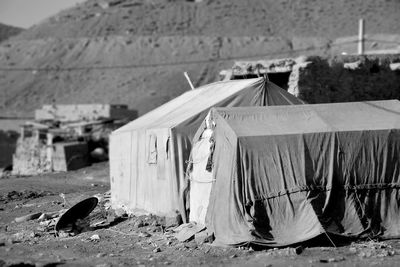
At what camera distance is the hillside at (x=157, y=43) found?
173 ft

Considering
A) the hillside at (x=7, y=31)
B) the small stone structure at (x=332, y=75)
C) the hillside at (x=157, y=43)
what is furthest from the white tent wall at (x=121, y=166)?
the hillside at (x=7, y=31)

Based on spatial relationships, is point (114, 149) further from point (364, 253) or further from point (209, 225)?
point (364, 253)

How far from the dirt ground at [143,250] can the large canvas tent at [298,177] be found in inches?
10.8

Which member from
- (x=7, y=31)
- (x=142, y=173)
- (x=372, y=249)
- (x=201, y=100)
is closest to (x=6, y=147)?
(x=142, y=173)

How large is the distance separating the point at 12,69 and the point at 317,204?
56.1 meters

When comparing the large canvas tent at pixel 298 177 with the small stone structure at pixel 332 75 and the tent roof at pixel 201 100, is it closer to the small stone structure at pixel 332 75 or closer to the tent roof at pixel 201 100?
the tent roof at pixel 201 100

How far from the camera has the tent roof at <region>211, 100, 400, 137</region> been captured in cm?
930

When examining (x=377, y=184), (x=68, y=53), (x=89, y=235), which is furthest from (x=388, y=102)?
(x=68, y=53)

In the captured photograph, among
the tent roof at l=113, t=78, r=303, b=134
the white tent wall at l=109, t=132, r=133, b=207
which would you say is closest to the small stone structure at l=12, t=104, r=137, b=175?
the white tent wall at l=109, t=132, r=133, b=207

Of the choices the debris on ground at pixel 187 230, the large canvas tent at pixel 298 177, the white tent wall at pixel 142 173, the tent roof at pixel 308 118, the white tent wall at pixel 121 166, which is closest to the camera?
the large canvas tent at pixel 298 177

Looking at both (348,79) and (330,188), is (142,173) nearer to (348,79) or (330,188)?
(330,188)

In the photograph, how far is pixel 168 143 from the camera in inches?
435

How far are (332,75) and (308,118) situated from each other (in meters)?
5.61

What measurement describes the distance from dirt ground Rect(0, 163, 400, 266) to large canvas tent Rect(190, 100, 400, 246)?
0.27 metres
